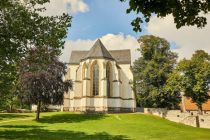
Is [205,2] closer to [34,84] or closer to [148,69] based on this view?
[34,84]

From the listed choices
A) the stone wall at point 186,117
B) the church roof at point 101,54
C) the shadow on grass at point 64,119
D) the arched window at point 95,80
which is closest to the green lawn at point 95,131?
the shadow on grass at point 64,119

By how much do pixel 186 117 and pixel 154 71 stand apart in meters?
9.63

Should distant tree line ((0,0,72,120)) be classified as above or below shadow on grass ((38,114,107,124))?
above

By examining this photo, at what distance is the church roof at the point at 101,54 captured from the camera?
5731 centimetres

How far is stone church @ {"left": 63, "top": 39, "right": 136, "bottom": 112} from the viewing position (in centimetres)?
5497

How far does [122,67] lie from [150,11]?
188ft

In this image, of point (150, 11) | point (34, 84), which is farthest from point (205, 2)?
point (34, 84)

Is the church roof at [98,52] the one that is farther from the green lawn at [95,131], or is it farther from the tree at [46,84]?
the green lawn at [95,131]

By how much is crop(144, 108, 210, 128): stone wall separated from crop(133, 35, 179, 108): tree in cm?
171

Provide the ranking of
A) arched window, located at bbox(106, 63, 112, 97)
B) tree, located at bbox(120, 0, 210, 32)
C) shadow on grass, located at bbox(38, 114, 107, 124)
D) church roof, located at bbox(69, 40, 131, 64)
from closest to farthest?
1. tree, located at bbox(120, 0, 210, 32)
2. shadow on grass, located at bbox(38, 114, 107, 124)
3. arched window, located at bbox(106, 63, 112, 97)
4. church roof, located at bbox(69, 40, 131, 64)

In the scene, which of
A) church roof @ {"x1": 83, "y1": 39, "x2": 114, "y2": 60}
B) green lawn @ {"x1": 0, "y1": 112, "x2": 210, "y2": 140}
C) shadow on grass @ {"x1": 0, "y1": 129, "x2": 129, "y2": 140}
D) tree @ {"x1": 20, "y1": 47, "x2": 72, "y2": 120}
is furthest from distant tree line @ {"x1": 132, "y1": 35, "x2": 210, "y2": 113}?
shadow on grass @ {"x1": 0, "y1": 129, "x2": 129, "y2": 140}

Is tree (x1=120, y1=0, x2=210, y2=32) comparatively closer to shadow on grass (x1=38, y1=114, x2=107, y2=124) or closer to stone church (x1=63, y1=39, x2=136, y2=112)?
shadow on grass (x1=38, y1=114, x2=107, y2=124)

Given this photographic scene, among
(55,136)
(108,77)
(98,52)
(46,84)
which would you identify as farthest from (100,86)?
(55,136)

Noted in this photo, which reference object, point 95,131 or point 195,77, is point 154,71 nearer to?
point 195,77
